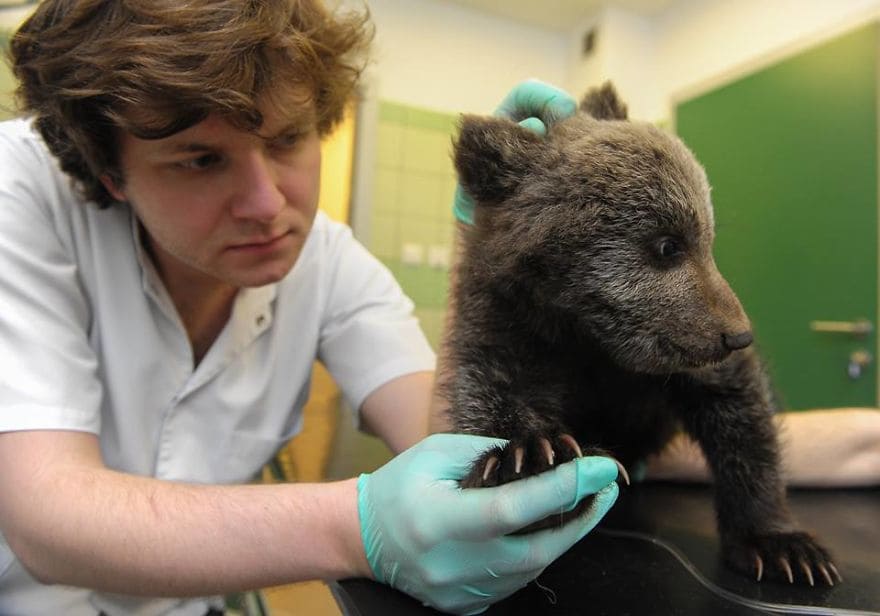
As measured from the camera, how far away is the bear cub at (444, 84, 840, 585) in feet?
2.22

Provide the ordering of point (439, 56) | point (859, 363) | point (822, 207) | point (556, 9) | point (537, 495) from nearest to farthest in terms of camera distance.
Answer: point (537, 495) < point (822, 207) < point (859, 363) < point (439, 56) < point (556, 9)

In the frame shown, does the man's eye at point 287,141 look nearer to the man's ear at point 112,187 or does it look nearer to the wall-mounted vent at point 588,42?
the man's ear at point 112,187

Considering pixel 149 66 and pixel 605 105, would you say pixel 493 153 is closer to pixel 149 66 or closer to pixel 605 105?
pixel 605 105

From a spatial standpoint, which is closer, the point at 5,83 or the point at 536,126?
the point at 536,126

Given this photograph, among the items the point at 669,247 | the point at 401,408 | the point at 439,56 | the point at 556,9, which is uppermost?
the point at 556,9

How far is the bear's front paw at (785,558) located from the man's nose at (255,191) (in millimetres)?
793

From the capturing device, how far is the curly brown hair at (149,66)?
0.83m

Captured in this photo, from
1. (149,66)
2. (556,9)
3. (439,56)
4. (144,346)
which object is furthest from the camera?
(556,9)

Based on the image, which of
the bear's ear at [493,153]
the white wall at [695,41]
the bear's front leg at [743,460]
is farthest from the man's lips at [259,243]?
the white wall at [695,41]

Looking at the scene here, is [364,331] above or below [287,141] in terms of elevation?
below

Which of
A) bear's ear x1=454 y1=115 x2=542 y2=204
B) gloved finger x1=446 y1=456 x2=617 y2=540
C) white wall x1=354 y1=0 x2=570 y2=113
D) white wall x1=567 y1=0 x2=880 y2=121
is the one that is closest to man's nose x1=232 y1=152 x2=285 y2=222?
bear's ear x1=454 y1=115 x2=542 y2=204

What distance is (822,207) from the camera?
7.14ft

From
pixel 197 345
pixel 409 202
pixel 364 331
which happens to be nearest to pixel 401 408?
pixel 364 331

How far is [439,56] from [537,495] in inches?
92.2
